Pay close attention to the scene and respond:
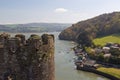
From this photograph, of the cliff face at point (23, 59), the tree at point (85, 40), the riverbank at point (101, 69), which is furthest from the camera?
the tree at point (85, 40)

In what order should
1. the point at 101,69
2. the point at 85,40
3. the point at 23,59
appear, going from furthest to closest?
the point at 85,40 < the point at 101,69 < the point at 23,59

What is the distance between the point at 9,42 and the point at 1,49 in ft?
1.25

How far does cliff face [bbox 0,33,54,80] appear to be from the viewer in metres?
9.55

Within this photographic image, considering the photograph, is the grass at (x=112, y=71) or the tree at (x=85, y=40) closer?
the grass at (x=112, y=71)

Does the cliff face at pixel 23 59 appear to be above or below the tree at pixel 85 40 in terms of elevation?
above

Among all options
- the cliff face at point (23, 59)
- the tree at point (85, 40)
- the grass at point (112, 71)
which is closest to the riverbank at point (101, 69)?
the grass at point (112, 71)

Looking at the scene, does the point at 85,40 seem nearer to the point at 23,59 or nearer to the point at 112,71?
the point at 112,71

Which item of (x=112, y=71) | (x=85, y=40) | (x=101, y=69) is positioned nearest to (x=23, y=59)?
(x=112, y=71)

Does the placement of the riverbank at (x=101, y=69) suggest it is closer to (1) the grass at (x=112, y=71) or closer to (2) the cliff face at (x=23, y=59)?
(1) the grass at (x=112, y=71)

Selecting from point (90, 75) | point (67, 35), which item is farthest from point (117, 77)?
point (67, 35)

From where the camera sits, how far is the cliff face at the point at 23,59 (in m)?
9.55

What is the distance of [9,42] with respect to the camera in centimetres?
954

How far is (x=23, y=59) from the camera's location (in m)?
9.67

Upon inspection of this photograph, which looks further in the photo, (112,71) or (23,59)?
(112,71)
